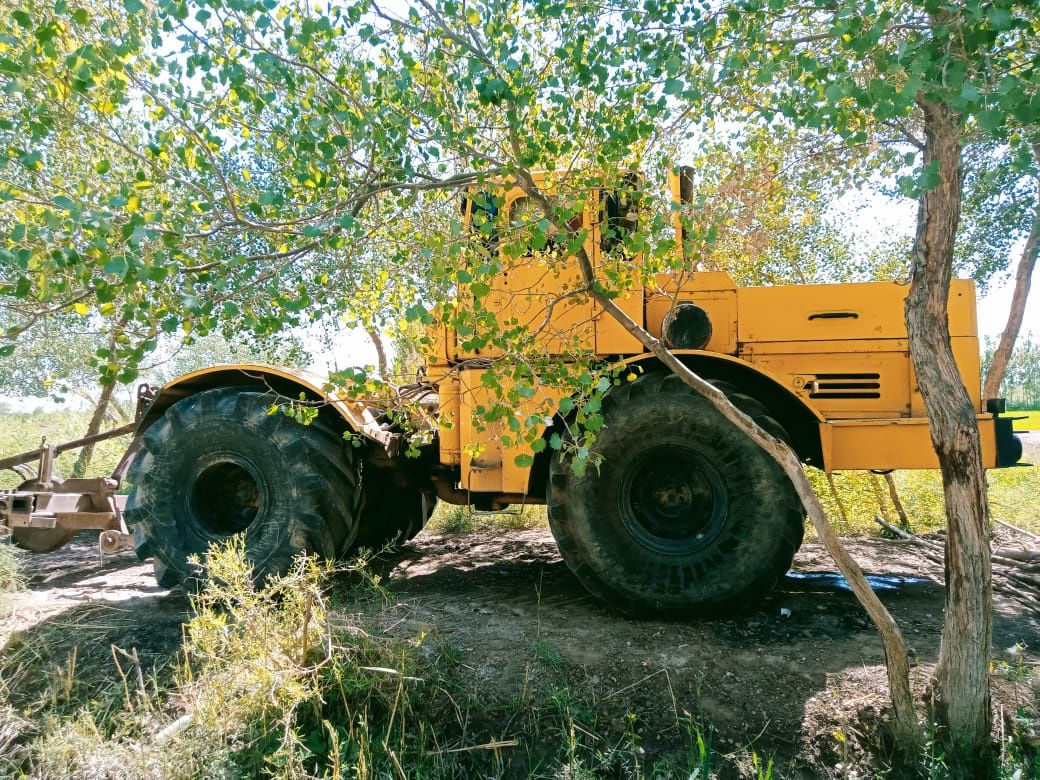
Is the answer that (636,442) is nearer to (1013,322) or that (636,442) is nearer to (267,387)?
(267,387)

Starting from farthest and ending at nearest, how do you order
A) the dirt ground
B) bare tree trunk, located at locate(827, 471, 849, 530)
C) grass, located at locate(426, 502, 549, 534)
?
grass, located at locate(426, 502, 549, 534) → bare tree trunk, located at locate(827, 471, 849, 530) → the dirt ground

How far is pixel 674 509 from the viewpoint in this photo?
13.2 feet

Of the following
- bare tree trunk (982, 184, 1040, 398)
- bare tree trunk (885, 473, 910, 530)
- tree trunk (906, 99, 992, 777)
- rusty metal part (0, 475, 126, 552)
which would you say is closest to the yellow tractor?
rusty metal part (0, 475, 126, 552)

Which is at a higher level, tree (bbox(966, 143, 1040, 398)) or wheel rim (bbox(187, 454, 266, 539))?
tree (bbox(966, 143, 1040, 398))

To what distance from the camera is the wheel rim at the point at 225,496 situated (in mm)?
4254

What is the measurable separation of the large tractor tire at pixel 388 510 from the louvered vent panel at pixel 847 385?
2.97 m

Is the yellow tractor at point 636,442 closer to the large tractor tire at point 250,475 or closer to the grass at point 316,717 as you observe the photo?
the large tractor tire at point 250,475

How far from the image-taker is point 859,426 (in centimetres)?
390

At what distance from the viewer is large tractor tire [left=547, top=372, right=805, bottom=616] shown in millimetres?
3727

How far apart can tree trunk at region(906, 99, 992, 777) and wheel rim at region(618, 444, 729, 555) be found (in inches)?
51.1

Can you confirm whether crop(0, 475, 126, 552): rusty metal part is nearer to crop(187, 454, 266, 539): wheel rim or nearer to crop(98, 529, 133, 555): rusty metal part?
crop(98, 529, 133, 555): rusty metal part

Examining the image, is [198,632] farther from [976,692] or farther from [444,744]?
[976,692]

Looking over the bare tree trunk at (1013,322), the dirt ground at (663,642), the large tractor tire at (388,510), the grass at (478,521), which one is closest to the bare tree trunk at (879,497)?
the dirt ground at (663,642)

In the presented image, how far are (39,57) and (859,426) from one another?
4137mm
